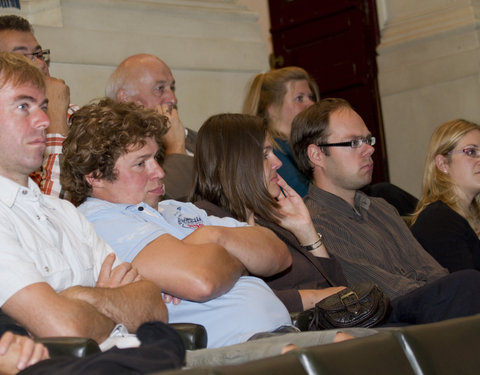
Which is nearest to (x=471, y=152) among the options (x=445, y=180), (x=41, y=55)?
(x=445, y=180)

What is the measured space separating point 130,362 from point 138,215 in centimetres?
101

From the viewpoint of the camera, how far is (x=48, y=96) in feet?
10.9

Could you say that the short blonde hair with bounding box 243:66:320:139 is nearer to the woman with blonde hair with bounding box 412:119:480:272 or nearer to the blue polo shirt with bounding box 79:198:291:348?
the woman with blonde hair with bounding box 412:119:480:272

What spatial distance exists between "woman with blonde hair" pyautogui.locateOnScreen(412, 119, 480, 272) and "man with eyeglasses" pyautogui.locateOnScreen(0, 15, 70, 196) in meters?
1.66

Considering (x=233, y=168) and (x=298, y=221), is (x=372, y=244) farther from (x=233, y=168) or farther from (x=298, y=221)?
(x=233, y=168)

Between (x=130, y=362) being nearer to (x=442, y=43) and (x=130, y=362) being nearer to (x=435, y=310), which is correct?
(x=435, y=310)

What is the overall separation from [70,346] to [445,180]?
257 centimetres

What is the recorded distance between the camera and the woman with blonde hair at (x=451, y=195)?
11.5 ft

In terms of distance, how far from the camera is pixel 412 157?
5801mm

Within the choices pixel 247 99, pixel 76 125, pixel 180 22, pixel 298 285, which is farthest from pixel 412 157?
pixel 76 125

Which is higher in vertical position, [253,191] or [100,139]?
[100,139]

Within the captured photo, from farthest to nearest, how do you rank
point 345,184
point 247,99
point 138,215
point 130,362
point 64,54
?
1. point 247,99
2. point 64,54
3. point 345,184
4. point 138,215
5. point 130,362

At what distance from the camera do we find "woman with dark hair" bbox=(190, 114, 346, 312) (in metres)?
2.83

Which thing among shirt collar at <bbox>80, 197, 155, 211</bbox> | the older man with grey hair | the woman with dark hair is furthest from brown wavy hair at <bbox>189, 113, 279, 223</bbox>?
the older man with grey hair
